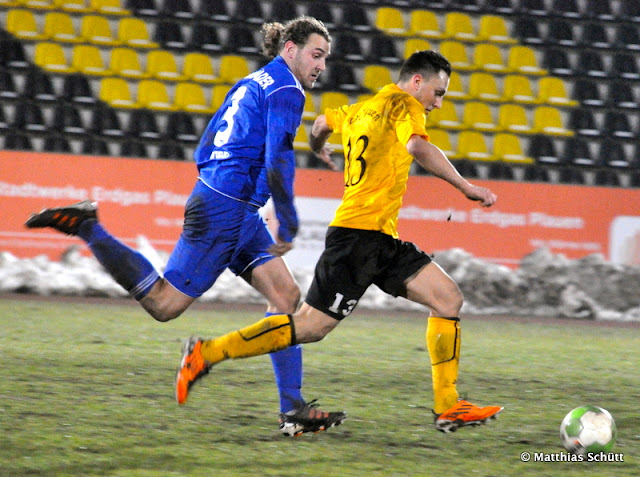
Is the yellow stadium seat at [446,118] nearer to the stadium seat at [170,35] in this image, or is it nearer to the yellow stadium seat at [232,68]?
the yellow stadium seat at [232,68]

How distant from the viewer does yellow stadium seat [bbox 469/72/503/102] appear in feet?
46.1

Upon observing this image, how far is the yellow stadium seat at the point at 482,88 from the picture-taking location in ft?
46.1

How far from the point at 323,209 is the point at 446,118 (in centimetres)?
357

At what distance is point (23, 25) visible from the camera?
13297 millimetres

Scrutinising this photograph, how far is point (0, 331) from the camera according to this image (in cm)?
768

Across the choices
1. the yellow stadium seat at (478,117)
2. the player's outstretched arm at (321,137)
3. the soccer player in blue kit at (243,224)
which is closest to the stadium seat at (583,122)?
the yellow stadium seat at (478,117)

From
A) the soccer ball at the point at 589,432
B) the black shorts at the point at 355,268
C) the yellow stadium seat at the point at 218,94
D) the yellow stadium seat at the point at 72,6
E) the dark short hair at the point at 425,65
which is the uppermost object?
the yellow stadium seat at the point at 72,6

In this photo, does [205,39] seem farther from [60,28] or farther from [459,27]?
[459,27]

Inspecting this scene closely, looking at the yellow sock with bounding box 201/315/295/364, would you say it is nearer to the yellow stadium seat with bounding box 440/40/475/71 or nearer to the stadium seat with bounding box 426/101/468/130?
the stadium seat with bounding box 426/101/468/130

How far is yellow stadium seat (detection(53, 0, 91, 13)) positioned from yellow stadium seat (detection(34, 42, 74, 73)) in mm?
707

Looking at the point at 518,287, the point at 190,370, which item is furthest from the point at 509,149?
the point at 190,370

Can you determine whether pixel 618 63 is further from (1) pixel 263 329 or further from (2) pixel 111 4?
(1) pixel 263 329

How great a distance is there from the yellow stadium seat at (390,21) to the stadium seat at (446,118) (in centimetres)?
147

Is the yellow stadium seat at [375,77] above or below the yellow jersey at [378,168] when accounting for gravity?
above
